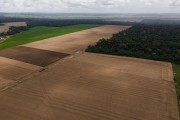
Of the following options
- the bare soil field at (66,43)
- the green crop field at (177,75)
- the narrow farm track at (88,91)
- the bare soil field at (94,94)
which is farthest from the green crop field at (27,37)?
the green crop field at (177,75)

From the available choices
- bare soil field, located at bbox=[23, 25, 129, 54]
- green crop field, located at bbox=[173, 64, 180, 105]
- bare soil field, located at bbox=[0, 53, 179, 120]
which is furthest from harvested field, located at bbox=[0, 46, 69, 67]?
green crop field, located at bbox=[173, 64, 180, 105]

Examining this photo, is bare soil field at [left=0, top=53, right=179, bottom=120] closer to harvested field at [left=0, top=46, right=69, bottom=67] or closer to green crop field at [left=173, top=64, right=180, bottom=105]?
green crop field at [left=173, top=64, right=180, bottom=105]

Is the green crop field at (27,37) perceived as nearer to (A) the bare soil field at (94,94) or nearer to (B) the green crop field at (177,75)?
(A) the bare soil field at (94,94)

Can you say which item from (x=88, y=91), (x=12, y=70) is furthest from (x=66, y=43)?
(x=88, y=91)

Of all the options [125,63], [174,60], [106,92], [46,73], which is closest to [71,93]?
[106,92]

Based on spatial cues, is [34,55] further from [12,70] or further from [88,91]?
[88,91]

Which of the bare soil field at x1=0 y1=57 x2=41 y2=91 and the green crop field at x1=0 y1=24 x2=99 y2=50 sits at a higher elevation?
the green crop field at x1=0 y1=24 x2=99 y2=50

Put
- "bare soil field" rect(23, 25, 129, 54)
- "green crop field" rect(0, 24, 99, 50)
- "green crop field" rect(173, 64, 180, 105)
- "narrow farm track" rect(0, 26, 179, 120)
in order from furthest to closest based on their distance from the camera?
1. "green crop field" rect(0, 24, 99, 50)
2. "bare soil field" rect(23, 25, 129, 54)
3. "green crop field" rect(173, 64, 180, 105)
4. "narrow farm track" rect(0, 26, 179, 120)
